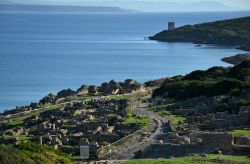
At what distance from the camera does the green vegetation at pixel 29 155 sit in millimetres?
22094

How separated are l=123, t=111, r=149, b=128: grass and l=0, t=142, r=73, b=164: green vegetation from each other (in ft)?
50.4

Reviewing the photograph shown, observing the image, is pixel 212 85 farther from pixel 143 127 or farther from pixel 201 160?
pixel 201 160

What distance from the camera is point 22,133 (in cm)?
4134

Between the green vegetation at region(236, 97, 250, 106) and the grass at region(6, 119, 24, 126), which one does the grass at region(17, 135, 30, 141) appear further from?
the green vegetation at region(236, 97, 250, 106)

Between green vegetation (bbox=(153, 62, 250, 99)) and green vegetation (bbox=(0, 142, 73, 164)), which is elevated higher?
green vegetation (bbox=(0, 142, 73, 164))

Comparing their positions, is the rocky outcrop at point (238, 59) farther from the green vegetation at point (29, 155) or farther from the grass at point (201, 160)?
the green vegetation at point (29, 155)

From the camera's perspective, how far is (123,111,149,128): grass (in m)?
41.5

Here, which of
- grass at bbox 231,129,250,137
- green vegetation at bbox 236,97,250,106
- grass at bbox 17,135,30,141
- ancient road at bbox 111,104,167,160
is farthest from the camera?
green vegetation at bbox 236,97,250,106

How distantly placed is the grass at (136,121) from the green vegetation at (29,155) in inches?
605

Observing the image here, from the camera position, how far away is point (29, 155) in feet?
78.5

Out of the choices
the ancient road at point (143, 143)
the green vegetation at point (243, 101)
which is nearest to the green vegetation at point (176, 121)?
the ancient road at point (143, 143)

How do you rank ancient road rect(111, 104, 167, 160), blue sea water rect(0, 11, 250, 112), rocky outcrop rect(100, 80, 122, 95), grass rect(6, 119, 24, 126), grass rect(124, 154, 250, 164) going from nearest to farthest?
grass rect(124, 154, 250, 164) → ancient road rect(111, 104, 167, 160) → grass rect(6, 119, 24, 126) → rocky outcrop rect(100, 80, 122, 95) → blue sea water rect(0, 11, 250, 112)

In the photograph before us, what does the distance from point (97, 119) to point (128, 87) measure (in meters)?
26.9

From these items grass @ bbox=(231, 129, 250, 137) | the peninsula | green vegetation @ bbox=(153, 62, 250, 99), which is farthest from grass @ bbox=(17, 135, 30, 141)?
green vegetation @ bbox=(153, 62, 250, 99)
